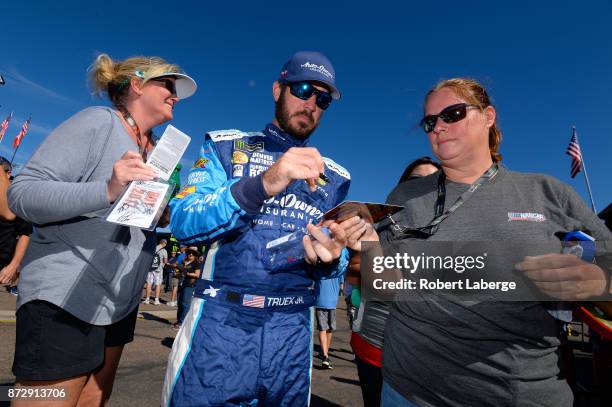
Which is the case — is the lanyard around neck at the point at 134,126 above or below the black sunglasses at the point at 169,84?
below

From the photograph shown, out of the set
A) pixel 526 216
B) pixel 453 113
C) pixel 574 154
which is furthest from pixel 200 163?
pixel 574 154

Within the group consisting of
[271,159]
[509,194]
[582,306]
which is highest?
[271,159]

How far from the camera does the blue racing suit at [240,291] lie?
1.64 meters

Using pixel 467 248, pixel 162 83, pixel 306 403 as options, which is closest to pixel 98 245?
pixel 162 83

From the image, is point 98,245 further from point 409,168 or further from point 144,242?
point 409,168

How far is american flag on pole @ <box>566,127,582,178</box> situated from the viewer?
17.0 meters

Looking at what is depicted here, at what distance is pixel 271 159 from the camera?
2082mm

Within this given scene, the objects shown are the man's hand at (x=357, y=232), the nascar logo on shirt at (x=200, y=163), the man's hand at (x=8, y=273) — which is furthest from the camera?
the man's hand at (x=8, y=273)

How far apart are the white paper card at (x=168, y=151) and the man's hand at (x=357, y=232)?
88 cm

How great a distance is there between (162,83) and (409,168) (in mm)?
2774

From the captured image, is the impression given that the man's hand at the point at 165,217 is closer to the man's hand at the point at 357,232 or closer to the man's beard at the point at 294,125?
the man's beard at the point at 294,125

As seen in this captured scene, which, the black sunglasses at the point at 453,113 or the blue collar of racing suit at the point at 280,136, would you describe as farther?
the blue collar of racing suit at the point at 280,136

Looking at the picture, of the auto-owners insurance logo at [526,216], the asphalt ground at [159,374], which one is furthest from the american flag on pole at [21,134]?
the auto-owners insurance logo at [526,216]

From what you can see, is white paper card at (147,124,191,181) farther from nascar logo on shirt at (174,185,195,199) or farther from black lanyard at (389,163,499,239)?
black lanyard at (389,163,499,239)
